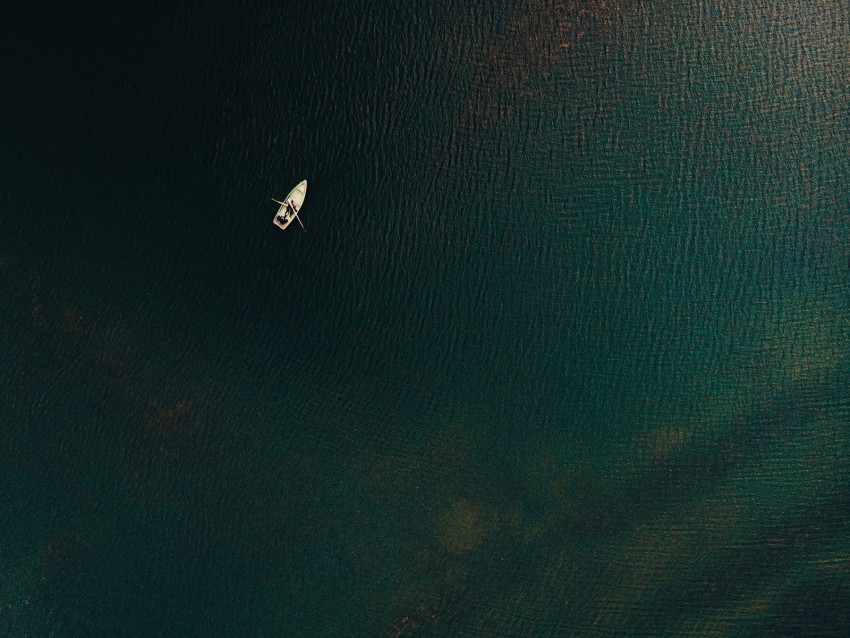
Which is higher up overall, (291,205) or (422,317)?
(291,205)

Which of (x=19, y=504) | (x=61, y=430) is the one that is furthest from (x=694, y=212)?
(x=19, y=504)

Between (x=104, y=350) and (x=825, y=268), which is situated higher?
(x=104, y=350)

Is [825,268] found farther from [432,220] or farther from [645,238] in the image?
[432,220]

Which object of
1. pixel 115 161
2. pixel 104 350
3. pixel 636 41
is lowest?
pixel 104 350
